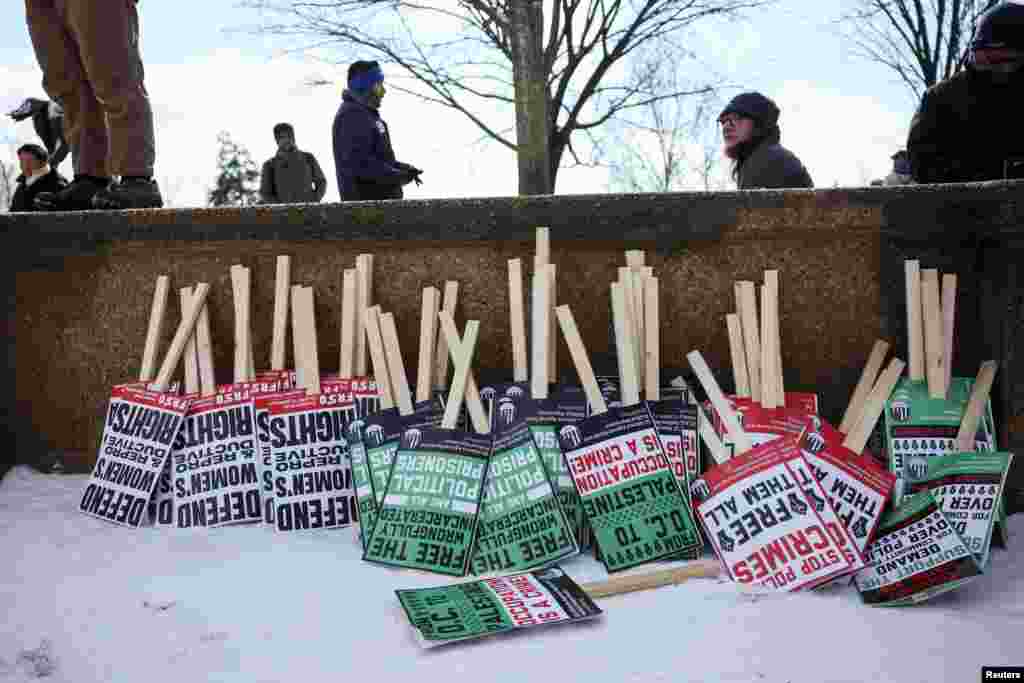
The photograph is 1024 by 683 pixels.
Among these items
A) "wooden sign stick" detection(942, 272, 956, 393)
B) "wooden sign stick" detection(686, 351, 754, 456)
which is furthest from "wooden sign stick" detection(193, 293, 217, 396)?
"wooden sign stick" detection(942, 272, 956, 393)

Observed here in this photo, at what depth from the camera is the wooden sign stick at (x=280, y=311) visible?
3.98m

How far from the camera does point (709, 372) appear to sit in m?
3.61

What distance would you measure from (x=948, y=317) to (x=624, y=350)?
4.30ft

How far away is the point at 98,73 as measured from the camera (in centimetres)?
404

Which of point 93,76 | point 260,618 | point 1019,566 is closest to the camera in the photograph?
point 260,618

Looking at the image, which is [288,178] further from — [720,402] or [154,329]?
[720,402]

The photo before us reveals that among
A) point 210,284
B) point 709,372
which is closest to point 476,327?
point 709,372

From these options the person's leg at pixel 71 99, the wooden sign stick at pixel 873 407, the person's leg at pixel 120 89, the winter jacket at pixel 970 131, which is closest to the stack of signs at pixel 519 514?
the wooden sign stick at pixel 873 407

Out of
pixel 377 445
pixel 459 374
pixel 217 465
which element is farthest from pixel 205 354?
pixel 459 374

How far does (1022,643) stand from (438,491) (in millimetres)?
1976

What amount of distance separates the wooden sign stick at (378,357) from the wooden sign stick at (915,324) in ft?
7.08

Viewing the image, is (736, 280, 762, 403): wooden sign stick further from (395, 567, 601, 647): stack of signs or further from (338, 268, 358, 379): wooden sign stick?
(338, 268, 358, 379): wooden sign stick

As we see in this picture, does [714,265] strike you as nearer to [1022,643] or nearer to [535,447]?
[535,447]

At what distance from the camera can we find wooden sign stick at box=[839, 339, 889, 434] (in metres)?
3.66
